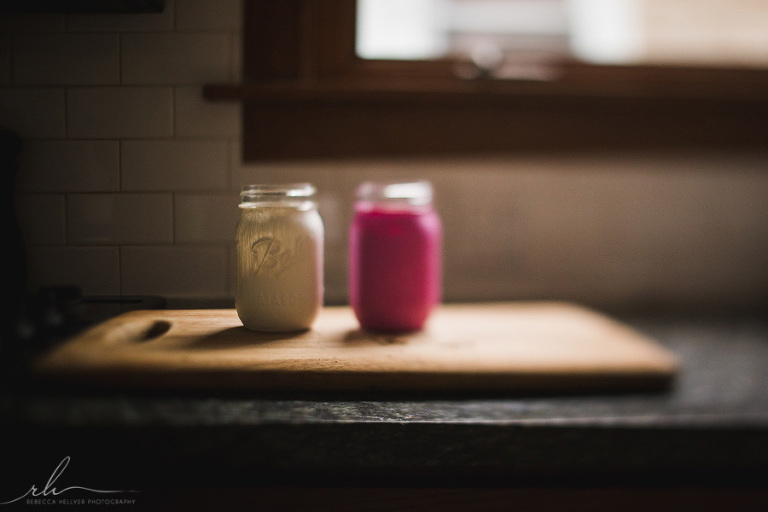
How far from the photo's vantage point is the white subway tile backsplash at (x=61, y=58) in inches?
19.3

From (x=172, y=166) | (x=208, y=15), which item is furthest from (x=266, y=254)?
(x=208, y=15)

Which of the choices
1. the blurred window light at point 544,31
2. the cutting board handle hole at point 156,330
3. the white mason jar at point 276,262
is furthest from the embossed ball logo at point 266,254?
the blurred window light at point 544,31

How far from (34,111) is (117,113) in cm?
7

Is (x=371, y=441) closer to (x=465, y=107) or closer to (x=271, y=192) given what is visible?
(x=271, y=192)

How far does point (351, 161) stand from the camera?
2.70 ft

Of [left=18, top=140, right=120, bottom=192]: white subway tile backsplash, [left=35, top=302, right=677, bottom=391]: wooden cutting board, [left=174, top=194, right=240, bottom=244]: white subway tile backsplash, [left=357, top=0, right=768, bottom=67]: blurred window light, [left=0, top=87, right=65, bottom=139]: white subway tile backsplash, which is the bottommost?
[left=35, top=302, right=677, bottom=391]: wooden cutting board

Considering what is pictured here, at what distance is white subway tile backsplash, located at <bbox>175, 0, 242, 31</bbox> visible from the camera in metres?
0.52

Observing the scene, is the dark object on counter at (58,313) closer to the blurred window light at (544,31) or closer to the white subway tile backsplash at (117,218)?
the white subway tile backsplash at (117,218)

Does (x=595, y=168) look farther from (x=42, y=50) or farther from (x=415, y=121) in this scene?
(x=42, y=50)

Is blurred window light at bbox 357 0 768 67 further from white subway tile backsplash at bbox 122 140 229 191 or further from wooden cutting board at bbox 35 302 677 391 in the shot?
wooden cutting board at bbox 35 302 677 391

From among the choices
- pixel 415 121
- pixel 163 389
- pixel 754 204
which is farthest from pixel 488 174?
pixel 163 389

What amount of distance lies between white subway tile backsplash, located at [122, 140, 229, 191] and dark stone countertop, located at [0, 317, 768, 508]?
189mm

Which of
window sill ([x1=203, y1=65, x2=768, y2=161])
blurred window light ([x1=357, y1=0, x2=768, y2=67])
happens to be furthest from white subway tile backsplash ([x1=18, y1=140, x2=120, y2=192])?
blurred window light ([x1=357, y1=0, x2=768, y2=67])

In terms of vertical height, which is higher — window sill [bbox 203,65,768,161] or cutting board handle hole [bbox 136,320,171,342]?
Answer: window sill [bbox 203,65,768,161]
